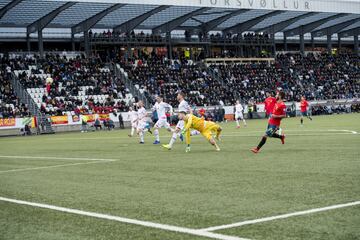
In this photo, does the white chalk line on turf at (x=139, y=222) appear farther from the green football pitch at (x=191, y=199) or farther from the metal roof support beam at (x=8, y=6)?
the metal roof support beam at (x=8, y=6)

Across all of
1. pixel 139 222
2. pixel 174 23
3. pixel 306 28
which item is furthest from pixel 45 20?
pixel 139 222

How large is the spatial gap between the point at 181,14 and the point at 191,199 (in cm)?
5221

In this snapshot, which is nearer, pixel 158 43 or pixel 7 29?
pixel 7 29

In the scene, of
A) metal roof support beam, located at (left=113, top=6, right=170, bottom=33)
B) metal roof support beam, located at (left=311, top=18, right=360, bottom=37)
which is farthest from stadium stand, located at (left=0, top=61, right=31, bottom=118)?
metal roof support beam, located at (left=311, top=18, right=360, bottom=37)

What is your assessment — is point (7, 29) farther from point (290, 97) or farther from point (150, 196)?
point (150, 196)

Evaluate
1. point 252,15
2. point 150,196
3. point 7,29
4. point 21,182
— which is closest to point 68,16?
point 7,29

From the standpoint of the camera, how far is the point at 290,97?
62.1m

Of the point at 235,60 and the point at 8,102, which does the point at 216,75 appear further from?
the point at 8,102

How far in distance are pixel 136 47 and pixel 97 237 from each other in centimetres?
5823

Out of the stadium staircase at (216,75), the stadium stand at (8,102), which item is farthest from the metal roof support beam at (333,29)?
the stadium stand at (8,102)

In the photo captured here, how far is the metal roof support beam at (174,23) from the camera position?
192ft

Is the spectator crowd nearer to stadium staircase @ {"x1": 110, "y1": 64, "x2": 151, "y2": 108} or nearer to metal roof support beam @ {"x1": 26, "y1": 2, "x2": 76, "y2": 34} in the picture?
stadium staircase @ {"x1": 110, "y1": 64, "x2": 151, "y2": 108}

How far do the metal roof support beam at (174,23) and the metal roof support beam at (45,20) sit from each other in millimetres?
13830

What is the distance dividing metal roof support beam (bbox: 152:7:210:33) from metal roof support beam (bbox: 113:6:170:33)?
14.3 ft
